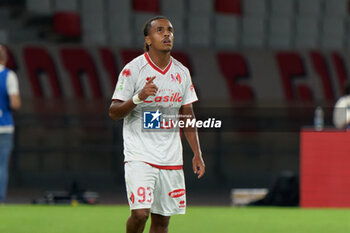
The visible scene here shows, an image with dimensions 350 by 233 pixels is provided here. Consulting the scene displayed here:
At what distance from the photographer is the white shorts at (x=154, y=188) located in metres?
6.55

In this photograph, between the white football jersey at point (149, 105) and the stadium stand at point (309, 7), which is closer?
the white football jersey at point (149, 105)

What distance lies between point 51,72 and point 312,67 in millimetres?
7077

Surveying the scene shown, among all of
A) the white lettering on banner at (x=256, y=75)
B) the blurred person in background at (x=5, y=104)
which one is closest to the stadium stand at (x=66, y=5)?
the white lettering on banner at (x=256, y=75)

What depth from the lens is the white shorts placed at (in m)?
6.55

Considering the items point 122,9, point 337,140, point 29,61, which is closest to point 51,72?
point 29,61

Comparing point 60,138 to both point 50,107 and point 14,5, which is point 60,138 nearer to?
point 50,107

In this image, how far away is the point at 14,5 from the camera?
21.1 m

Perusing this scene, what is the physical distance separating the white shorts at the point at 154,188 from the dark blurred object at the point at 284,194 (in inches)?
252

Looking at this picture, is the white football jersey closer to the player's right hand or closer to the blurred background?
the player's right hand

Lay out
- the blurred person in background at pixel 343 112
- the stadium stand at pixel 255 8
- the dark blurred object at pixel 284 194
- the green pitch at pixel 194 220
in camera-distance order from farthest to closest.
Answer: the stadium stand at pixel 255 8, the dark blurred object at pixel 284 194, the blurred person in background at pixel 343 112, the green pitch at pixel 194 220

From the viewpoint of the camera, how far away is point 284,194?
13055 mm

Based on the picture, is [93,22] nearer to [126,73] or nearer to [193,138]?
[193,138]

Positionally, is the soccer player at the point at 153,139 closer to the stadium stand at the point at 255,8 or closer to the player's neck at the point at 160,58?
the player's neck at the point at 160,58

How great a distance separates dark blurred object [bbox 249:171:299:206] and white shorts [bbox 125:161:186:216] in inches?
252
